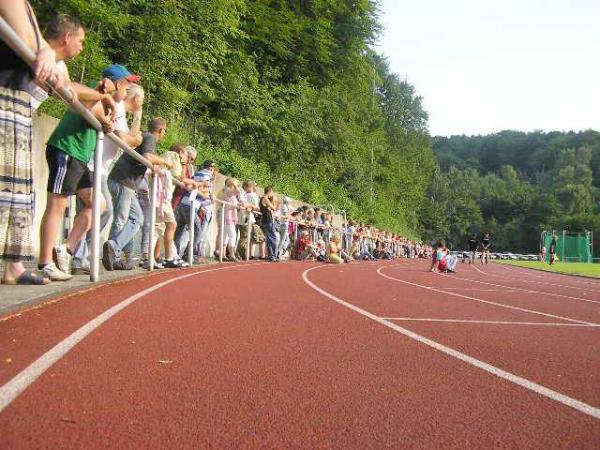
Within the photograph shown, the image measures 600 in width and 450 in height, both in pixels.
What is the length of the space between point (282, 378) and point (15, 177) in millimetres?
2568

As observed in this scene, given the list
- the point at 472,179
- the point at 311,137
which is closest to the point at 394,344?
the point at 311,137

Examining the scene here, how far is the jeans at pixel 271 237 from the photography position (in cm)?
1669

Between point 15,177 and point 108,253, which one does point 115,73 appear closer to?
point 108,253

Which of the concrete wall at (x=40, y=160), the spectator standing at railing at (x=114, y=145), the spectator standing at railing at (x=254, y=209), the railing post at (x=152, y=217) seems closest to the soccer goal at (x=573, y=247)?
the spectator standing at railing at (x=254, y=209)

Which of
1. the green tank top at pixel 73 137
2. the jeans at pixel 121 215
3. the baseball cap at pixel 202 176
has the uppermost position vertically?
the baseball cap at pixel 202 176

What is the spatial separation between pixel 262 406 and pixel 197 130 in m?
20.2

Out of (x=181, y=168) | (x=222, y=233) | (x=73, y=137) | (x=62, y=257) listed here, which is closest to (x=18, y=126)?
(x=73, y=137)

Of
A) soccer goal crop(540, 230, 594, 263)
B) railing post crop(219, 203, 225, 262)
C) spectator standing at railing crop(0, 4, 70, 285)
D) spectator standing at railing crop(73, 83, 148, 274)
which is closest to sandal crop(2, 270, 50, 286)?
spectator standing at railing crop(0, 4, 70, 285)

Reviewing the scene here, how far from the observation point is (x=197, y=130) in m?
22.3

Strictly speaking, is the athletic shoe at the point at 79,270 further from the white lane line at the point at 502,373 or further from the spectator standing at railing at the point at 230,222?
the spectator standing at railing at the point at 230,222

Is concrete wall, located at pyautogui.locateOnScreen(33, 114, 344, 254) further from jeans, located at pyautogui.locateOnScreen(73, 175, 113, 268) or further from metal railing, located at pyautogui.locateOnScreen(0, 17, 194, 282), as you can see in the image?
jeans, located at pyautogui.locateOnScreen(73, 175, 113, 268)

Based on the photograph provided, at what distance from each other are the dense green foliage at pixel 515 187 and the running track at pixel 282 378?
8753 centimetres

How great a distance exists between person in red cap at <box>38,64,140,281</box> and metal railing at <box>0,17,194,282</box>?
109mm

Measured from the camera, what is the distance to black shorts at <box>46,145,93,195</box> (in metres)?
5.87
